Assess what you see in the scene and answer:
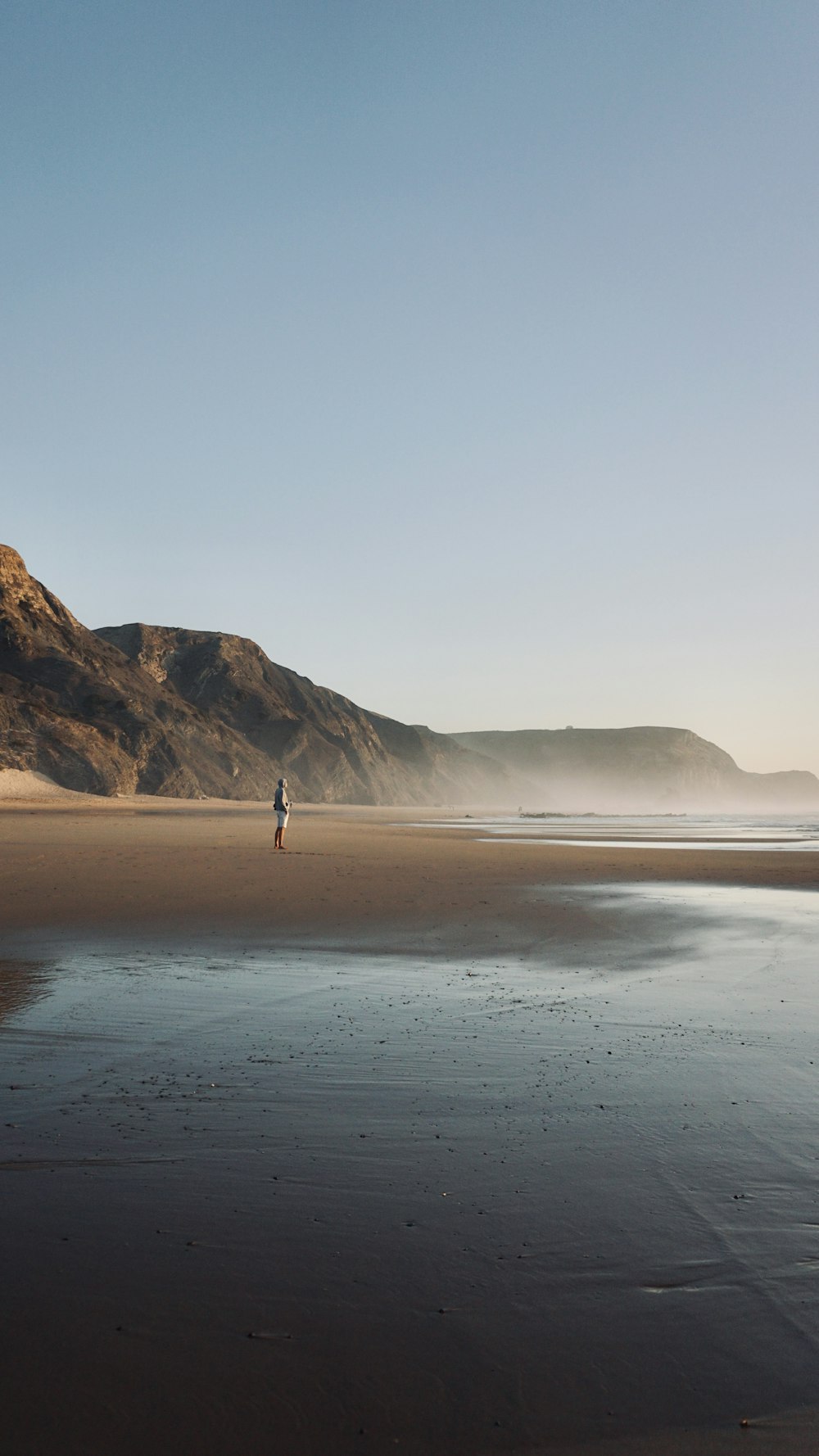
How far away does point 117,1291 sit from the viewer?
294cm

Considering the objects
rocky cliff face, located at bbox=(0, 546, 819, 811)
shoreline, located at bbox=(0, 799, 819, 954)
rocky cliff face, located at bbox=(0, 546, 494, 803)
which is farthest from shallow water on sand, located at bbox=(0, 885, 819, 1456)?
rocky cliff face, located at bbox=(0, 546, 494, 803)

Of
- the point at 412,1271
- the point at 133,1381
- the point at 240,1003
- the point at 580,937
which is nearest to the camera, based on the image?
the point at 133,1381

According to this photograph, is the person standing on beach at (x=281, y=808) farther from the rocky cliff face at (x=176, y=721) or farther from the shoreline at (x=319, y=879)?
the rocky cliff face at (x=176, y=721)

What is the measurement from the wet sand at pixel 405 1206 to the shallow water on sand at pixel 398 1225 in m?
0.01

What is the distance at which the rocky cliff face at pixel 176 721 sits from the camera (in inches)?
2739

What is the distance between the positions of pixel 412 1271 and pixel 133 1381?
37.6 inches

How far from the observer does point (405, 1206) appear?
364 centimetres

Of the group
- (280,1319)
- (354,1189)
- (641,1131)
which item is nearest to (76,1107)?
(354,1189)

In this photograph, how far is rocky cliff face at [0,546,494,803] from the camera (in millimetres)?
69562

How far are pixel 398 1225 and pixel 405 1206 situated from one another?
18cm

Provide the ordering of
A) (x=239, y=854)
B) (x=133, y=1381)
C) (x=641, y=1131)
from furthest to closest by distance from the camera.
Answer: (x=239, y=854), (x=641, y=1131), (x=133, y=1381)

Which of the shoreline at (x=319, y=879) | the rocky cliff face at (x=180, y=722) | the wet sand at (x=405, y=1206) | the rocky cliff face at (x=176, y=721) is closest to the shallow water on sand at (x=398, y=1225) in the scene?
the wet sand at (x=405, y=1206)

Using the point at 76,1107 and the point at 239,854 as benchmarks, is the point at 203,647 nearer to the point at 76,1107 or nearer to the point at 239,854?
the point at 239,854

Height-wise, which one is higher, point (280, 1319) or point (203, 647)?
point (203, 647)
